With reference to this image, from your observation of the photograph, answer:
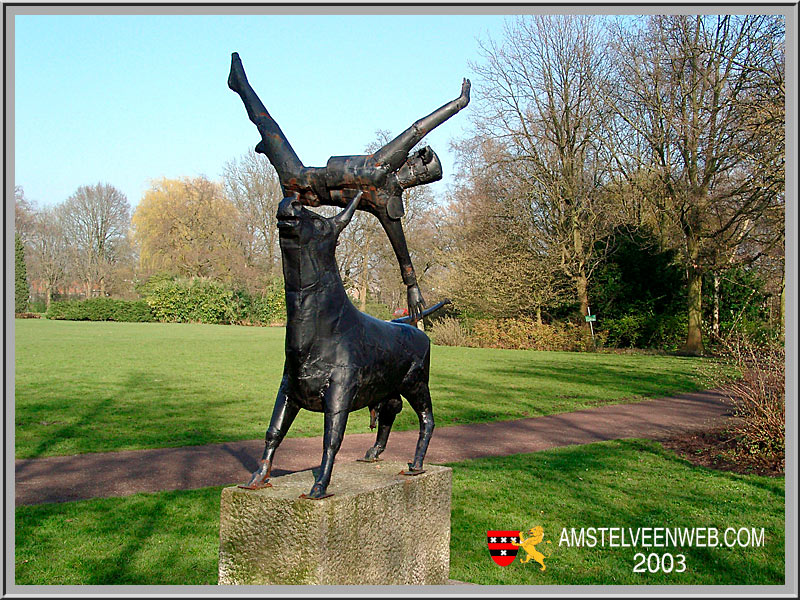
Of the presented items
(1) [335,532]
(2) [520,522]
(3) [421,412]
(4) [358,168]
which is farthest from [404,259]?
(2) [520,522]

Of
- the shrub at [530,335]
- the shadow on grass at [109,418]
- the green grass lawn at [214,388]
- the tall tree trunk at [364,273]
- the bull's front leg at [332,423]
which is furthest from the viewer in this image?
the tall tree trunk at [364,273]

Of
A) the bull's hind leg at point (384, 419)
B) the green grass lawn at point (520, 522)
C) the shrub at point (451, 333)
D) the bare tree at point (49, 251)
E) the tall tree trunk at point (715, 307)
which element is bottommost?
the green grass lawn at point (520, 522)

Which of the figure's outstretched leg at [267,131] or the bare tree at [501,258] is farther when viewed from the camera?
the bare tree at [501,258]

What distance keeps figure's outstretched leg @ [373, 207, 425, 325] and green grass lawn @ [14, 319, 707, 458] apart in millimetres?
6568

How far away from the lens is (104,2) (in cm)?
439

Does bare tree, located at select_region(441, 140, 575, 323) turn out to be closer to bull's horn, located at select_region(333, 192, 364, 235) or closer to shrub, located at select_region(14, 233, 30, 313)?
bull's horn, located at select_region(333, 192, 364, 235)

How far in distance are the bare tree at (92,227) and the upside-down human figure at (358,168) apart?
56.1 m

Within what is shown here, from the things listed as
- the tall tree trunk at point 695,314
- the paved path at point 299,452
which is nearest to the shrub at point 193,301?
the tall tree trunk at point 695,314

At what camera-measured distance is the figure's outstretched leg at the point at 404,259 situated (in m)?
4.75

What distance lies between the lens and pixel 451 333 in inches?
1309

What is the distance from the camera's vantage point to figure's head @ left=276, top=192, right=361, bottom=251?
13.4 ft

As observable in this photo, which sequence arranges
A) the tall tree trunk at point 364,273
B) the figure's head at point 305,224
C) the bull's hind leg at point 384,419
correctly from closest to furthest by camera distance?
the figure's head at point 305,224
the bull's hind leg at point 384,419
the tall tree trunk at point 364,273

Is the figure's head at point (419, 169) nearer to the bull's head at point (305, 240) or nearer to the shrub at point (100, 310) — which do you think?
the bull's head at point (305, 240)

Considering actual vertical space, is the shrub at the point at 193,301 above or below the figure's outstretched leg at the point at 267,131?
below
